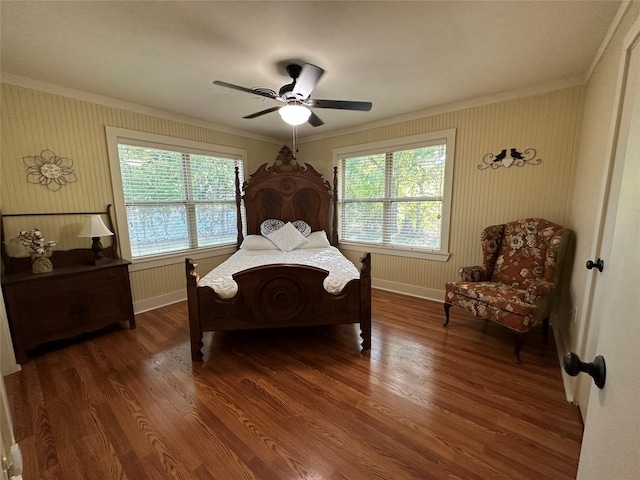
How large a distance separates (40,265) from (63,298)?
1.20 feet

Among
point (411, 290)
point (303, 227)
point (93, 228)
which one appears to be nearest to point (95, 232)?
point (93, 228)

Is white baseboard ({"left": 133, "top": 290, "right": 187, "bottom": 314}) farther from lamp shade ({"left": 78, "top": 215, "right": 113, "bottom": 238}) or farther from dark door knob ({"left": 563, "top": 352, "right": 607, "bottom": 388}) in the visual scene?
dark door knob ({"left": 563, "top": 352, "right": 607, "bottom": 388})

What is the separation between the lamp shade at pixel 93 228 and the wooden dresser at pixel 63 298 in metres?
0.31

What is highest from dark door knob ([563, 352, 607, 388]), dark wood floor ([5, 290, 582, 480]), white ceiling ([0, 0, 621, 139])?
white ceiling ([0, 0, 621, 139])

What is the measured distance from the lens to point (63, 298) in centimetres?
241

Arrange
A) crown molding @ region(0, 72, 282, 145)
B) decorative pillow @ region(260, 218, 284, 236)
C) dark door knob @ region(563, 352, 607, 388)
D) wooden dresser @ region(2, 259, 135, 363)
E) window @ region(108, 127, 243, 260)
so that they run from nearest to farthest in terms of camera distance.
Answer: dark door knob @ region(563, 352, 607, 388)
wooden dresser @ region(2, 259, 135, 363)
crown molding @ region(0, 72, 282, 145)
window @ region(108, 127, 243, 260)
decorative pillow @ region(260, 218, 284, 236)

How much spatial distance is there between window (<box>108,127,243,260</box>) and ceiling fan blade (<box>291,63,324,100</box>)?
2.12 metres

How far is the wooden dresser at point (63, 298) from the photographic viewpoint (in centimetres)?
220

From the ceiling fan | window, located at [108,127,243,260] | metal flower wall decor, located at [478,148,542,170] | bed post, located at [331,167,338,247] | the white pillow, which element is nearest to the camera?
the ceiling fan

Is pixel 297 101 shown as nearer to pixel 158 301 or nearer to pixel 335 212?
pixel 335 212

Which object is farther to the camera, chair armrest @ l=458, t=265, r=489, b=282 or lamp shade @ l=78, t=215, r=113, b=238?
chair armrest @ l=458, t=265, r=489, b=282

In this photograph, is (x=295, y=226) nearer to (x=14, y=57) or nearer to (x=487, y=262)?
(x=487, y=262)

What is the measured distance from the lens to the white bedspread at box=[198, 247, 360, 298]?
7.73ft

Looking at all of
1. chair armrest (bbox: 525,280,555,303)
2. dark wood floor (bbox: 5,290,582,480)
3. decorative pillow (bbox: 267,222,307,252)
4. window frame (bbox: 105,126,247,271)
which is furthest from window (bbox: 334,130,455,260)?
window frame (bbox: 105,126,247,271)
